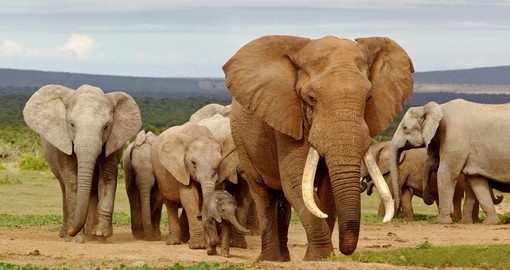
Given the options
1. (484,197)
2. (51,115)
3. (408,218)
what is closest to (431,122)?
(484,197)

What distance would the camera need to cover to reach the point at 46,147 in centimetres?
1911

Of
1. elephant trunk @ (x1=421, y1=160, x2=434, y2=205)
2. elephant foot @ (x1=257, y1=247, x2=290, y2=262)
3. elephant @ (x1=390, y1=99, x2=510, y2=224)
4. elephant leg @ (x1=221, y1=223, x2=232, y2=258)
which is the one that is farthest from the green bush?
elephant foot @ (x1=257, y1=247, x2=290, y2=262)

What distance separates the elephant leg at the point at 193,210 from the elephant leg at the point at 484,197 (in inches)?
261

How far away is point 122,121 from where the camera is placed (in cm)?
1894

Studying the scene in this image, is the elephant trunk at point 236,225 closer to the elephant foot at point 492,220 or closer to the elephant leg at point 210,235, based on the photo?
the elephant leg at point 210,235

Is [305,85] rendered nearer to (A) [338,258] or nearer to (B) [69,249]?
(A) [338,258]

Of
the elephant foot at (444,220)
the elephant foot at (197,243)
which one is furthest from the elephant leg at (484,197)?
the elephant foot at (197,243)

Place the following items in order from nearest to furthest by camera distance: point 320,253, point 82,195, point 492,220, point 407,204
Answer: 1. point 320,253
2. point 82,195
3. point 492,220
4. point 407,204

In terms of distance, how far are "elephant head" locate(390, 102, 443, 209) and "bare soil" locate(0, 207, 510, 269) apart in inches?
48.0

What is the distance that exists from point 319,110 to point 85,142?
644cm

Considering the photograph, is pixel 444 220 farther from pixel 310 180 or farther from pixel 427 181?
pixel 310 180

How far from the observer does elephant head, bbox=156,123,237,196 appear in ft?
57.6

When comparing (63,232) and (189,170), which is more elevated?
(189,170)

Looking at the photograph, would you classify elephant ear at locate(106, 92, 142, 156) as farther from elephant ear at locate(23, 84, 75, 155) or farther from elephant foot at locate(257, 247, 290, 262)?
elephant foot at locate(257, 247, 290, 262)
